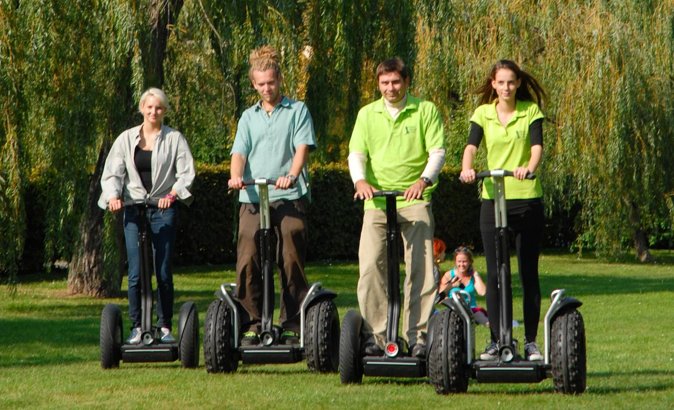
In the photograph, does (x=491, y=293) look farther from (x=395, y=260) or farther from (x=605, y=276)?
(x=605, y=276)

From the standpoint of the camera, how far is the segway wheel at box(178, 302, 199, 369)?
27.1 ft

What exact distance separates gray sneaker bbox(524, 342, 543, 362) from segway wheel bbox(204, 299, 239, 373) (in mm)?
1869

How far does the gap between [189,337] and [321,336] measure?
3.07ft

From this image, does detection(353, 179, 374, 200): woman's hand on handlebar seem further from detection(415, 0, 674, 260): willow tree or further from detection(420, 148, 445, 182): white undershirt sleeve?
detection(415, 0, 674, 260): willow tree

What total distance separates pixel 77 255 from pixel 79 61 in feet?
14.4

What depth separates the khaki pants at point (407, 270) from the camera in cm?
762

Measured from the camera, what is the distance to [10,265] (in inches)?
469

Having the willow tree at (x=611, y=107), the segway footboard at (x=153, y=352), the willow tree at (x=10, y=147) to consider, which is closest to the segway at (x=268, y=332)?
the segway footboard at (x=153, y=352)

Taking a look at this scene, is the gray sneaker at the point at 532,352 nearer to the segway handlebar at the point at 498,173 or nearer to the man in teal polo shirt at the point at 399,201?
the man in teal polo shirt at the point at 399,201

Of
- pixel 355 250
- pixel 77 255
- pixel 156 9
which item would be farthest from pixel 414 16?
pixel 355 250

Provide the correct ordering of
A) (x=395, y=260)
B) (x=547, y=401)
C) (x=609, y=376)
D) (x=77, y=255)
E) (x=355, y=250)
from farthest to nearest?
(x=355, y=250) → (x=77, y=255) → (x=609, y=376) → (x=395, y=260) → (x=547, y=401)

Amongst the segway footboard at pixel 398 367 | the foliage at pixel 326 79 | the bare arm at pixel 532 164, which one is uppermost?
the foliage at pixel 326 79

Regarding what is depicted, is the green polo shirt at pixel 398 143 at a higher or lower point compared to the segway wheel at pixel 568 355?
higher

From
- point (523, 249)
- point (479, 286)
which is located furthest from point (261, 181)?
point (479, 286)
